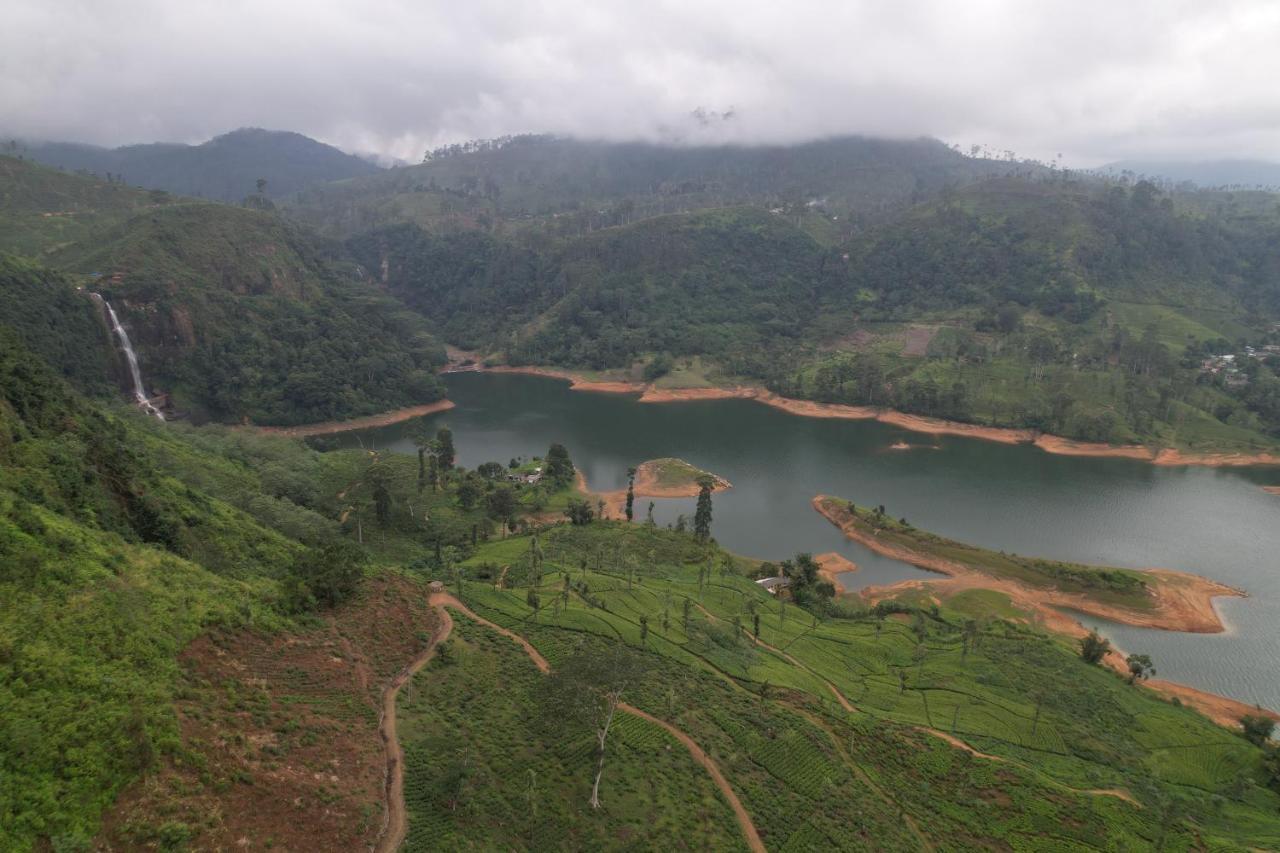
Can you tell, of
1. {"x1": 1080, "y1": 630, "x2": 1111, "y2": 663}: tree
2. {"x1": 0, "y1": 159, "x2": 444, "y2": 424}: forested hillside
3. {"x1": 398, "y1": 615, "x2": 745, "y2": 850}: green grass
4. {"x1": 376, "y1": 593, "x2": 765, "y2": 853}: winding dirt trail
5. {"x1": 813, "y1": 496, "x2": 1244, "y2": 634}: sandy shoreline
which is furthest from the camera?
{"x1": 0, "y1": 159, "x2": 444, "y2": 424}: forested hillside

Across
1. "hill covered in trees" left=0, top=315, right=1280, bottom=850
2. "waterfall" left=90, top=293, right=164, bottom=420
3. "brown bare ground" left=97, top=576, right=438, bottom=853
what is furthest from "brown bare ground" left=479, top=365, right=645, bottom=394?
"brown bare ground" left=97, top=576, right=438, bottom=853

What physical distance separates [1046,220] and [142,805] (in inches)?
7761

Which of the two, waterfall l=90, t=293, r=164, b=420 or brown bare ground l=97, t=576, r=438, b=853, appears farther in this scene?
waterfall l=90, t=293, r=164, b=420

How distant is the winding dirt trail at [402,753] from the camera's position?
18.2 metres

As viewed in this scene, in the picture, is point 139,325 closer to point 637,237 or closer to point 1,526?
point 1,526

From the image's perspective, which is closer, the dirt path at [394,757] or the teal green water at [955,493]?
the dirt path at [394,757]

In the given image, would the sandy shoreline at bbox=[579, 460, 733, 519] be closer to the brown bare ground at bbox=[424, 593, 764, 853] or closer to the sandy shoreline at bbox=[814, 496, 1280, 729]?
the sandy shoreline at bbox=[814, 496, 1280, 729]

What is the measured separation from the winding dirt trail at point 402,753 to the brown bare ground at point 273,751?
0.34 metres

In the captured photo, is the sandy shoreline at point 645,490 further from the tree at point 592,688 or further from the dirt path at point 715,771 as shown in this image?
the tree at point 592,688

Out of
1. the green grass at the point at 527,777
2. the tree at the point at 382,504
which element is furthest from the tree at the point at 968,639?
the tree at the point at 382,504

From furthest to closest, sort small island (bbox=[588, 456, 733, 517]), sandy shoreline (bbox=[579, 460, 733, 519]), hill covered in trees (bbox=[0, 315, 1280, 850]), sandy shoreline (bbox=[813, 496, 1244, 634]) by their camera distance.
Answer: small island (bbox=[588, 456, 733, 517])
sandy shoreline (bbox=[579, 460, 733, 519])
sandy shoreline (bbox=[813, 496, 1244, 634])
hill covered in trees (bbox=[0, 315, 1280, 850])

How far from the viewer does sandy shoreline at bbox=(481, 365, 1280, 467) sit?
9500 cm

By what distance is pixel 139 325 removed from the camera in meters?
99.9

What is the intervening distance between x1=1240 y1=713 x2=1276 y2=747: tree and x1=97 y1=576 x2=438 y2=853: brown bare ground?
4565cm
